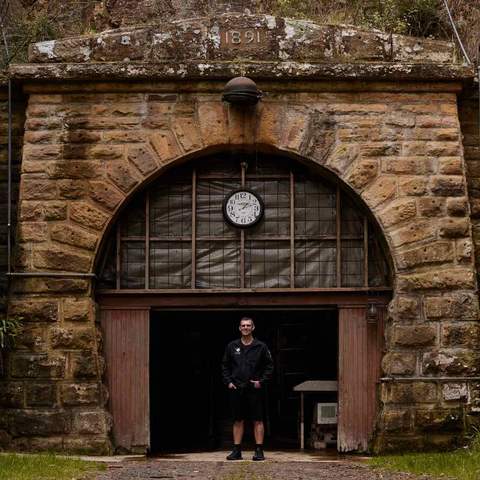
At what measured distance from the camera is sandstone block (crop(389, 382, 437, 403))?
1125cm

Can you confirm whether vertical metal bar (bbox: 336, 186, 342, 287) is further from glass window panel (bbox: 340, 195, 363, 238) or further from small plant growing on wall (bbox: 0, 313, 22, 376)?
small plant growing on wall (bbox: 0, 313, 22, 376)

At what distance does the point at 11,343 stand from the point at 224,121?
3203 mm

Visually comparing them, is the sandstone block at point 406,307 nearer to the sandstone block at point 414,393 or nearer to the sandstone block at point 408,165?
the sandstone block at point 414,393

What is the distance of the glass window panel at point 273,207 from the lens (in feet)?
39.3

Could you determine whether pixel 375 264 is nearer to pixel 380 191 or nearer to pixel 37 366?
pixel 380 191

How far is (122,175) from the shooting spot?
11602mm

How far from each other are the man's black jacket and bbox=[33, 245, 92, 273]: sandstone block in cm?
177

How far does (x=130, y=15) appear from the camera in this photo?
1570 centimetres

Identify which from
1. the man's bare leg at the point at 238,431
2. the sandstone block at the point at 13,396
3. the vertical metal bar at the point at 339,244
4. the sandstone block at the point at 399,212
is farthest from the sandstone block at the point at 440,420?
the sandstone block at the point at 13,396

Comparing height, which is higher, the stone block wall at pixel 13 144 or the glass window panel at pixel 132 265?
the stone block wall at pixel 13 144

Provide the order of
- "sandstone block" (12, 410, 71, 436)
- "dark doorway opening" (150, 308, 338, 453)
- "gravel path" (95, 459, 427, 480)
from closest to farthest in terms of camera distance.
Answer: "gravel path" (95, 459, 427, 480)
"sandstone block" (12, 410, 71, 436)
"dark doorway opening" (150, 308, 338, 453)

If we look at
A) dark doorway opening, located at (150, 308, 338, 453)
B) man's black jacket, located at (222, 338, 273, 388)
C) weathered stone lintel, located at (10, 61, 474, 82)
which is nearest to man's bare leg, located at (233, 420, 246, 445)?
man's black jacket, located at (222, 338, 273, 388)

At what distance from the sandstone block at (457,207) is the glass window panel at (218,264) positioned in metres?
2.29

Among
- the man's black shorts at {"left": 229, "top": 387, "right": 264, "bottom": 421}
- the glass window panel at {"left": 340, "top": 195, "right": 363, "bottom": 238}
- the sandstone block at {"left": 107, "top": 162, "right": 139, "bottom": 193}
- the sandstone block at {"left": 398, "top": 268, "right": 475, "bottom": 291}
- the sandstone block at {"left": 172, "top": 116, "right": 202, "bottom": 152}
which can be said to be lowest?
the man's black shorts at {"left": 229, "top": 387, "right": 264, "bottom": 421}
